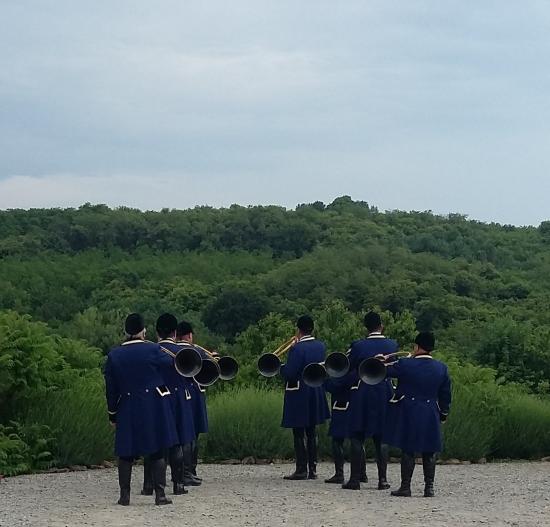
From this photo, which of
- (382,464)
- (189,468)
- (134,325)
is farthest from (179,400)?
(382,464)

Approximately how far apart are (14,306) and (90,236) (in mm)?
29682

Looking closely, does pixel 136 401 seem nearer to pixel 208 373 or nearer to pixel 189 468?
pixel 208 373

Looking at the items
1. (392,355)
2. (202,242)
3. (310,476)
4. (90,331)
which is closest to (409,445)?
(392,355)

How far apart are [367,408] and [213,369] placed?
1.73 metres

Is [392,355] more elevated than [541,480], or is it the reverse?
[392,355]

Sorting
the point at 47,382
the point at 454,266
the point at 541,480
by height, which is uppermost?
the point at 454,266

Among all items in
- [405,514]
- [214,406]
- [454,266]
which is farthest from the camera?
[454,266]

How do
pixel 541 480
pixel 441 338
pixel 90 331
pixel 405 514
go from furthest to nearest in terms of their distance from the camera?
pixel 90 331, pixel 441 338, pixel 541 480, pixel 405 514

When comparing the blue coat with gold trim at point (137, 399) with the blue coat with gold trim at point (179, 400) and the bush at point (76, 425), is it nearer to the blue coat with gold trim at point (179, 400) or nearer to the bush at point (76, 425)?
the blue coat with gold trim at point (179, 400)

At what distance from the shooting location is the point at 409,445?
36.4 feet

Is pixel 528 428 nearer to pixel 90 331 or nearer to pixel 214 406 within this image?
pixel 214 406

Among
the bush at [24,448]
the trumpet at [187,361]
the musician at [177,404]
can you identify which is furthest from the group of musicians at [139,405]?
the bush at [24,448]

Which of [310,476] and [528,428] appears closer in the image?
[310,476]

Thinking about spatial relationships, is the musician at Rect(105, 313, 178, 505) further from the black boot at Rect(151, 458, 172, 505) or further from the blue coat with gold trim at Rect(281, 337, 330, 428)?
the blue coat with gold trim at Rect(281, 337, 330, 428)
